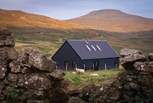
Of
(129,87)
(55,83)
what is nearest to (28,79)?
(55,83)

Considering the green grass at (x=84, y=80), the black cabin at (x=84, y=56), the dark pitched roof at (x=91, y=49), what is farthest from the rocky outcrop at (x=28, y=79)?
the dark pitched roof at (x=91, y=49)

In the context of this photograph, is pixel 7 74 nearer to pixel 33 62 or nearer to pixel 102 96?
pixel 33 62

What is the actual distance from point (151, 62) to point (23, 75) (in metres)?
11.3

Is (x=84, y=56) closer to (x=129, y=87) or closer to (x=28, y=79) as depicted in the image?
(x=28, y=79)

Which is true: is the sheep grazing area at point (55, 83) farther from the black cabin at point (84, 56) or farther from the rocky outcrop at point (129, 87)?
the black cabin at point (84, 56)

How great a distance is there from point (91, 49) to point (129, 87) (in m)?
49.5

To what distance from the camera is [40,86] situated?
32.7 metres

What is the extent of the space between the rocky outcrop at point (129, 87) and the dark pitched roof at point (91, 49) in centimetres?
4317

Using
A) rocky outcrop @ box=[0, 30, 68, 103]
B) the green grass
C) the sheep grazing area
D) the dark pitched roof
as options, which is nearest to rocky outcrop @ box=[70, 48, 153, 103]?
the sheep grazing area

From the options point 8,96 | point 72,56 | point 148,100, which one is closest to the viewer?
point 148,100

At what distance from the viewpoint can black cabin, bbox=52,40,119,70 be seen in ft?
251

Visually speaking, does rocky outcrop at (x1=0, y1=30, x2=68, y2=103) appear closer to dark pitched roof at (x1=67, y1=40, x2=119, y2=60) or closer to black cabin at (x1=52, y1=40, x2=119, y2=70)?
black cabin at (x1=52, y1=40, x2=119, y2=70)

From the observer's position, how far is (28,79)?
32781 millimetres

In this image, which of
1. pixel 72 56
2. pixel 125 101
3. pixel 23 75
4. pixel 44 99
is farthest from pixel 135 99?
pixel 72 56
